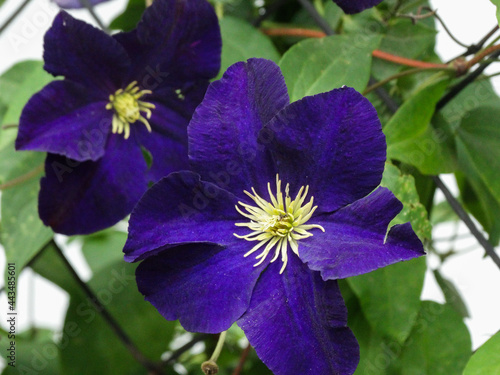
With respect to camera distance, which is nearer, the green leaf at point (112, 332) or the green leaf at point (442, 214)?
the green leaf at point (112, 332)

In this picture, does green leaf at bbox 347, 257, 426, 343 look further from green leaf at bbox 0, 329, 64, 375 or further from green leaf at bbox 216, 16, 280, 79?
green leaf at bbox 0, 329, 64, 375

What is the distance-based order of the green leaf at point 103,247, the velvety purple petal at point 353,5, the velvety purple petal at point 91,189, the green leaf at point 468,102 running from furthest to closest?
the green leaf at point 103,247
the green leaf at point 468,102
the velvety purple petal at point 91,189
the velvety purple petal at point 353,5

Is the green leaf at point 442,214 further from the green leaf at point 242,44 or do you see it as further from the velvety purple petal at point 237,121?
the velvety purple petal at point 237,121

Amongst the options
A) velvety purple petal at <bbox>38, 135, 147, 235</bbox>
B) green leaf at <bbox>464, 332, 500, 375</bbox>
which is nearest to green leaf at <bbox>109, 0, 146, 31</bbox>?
velvety purple petal at <bbox>38, 135, 147, 235</bbox>

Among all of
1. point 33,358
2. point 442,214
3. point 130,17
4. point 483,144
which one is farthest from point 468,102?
point 33,358

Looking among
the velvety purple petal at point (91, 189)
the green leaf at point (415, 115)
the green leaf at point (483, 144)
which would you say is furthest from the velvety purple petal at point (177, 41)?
the green leaf at point (483, 144)

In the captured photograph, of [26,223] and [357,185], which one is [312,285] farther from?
[26,223]

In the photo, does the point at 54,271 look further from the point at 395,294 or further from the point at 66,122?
the point at 395,294
